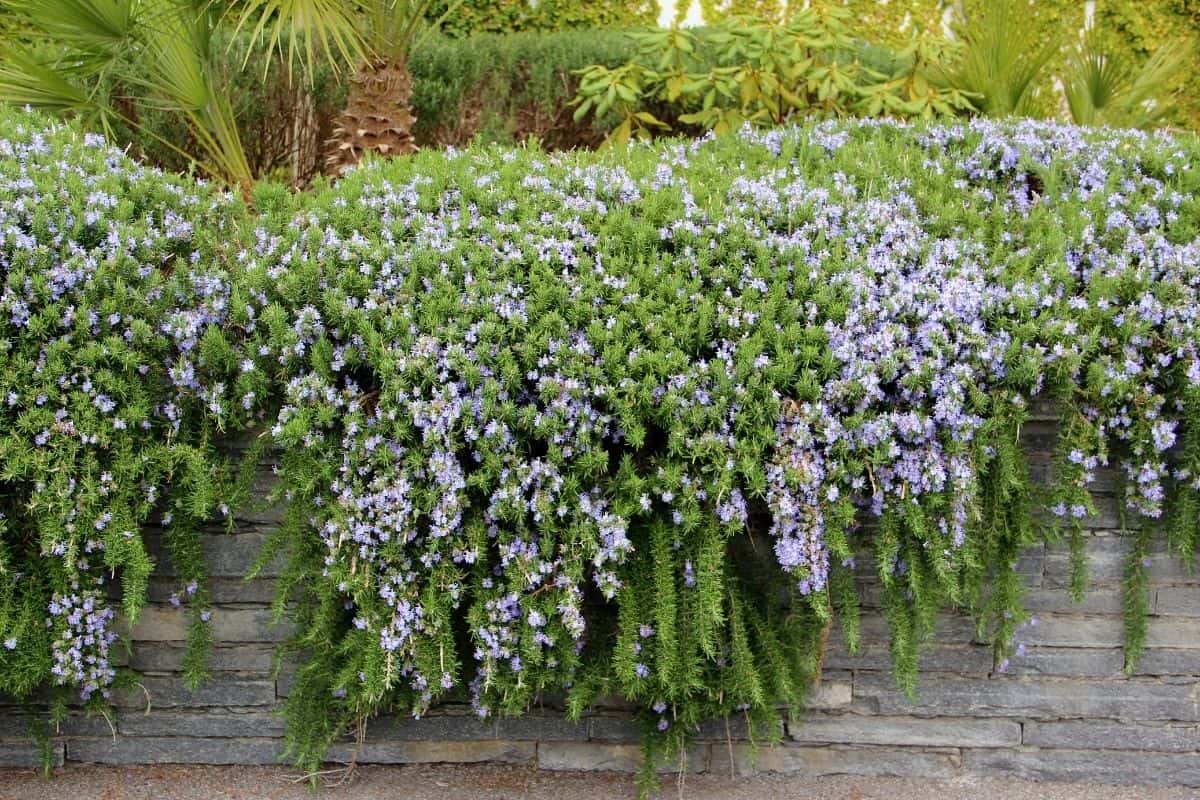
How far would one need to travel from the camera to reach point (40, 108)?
4.47 meters

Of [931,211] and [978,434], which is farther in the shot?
[931,211]

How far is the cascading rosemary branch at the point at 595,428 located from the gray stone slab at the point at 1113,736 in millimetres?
379

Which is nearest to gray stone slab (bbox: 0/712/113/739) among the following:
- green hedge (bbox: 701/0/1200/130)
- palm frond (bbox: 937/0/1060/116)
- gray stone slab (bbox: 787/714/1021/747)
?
gray stone slab (bbox: 787/714/1021/747)

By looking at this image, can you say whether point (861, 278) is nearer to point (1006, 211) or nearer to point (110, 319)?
point (1006, 211)

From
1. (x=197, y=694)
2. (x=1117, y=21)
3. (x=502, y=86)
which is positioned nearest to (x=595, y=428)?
(x=197, y=694)

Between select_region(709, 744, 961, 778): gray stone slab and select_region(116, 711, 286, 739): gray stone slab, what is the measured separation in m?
1.33

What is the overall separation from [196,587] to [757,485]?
159 cm

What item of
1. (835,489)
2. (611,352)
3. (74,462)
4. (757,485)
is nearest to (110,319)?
(74,462)

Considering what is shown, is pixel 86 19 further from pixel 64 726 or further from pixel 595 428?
pixel 595 428

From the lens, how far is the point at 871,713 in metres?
3.20

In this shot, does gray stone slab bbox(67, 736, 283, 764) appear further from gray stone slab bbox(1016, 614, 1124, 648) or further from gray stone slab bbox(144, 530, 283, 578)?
gray stone slab bbox(1016, 614, 1124, 648)

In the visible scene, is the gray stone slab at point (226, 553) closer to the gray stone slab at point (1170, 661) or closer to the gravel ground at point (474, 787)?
the gravel ground at point (474, 787)

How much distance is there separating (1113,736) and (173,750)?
279 cm

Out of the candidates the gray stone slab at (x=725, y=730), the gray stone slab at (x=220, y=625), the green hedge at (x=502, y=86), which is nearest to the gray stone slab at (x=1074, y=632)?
the gray stone slab at (x=725, y=730)
